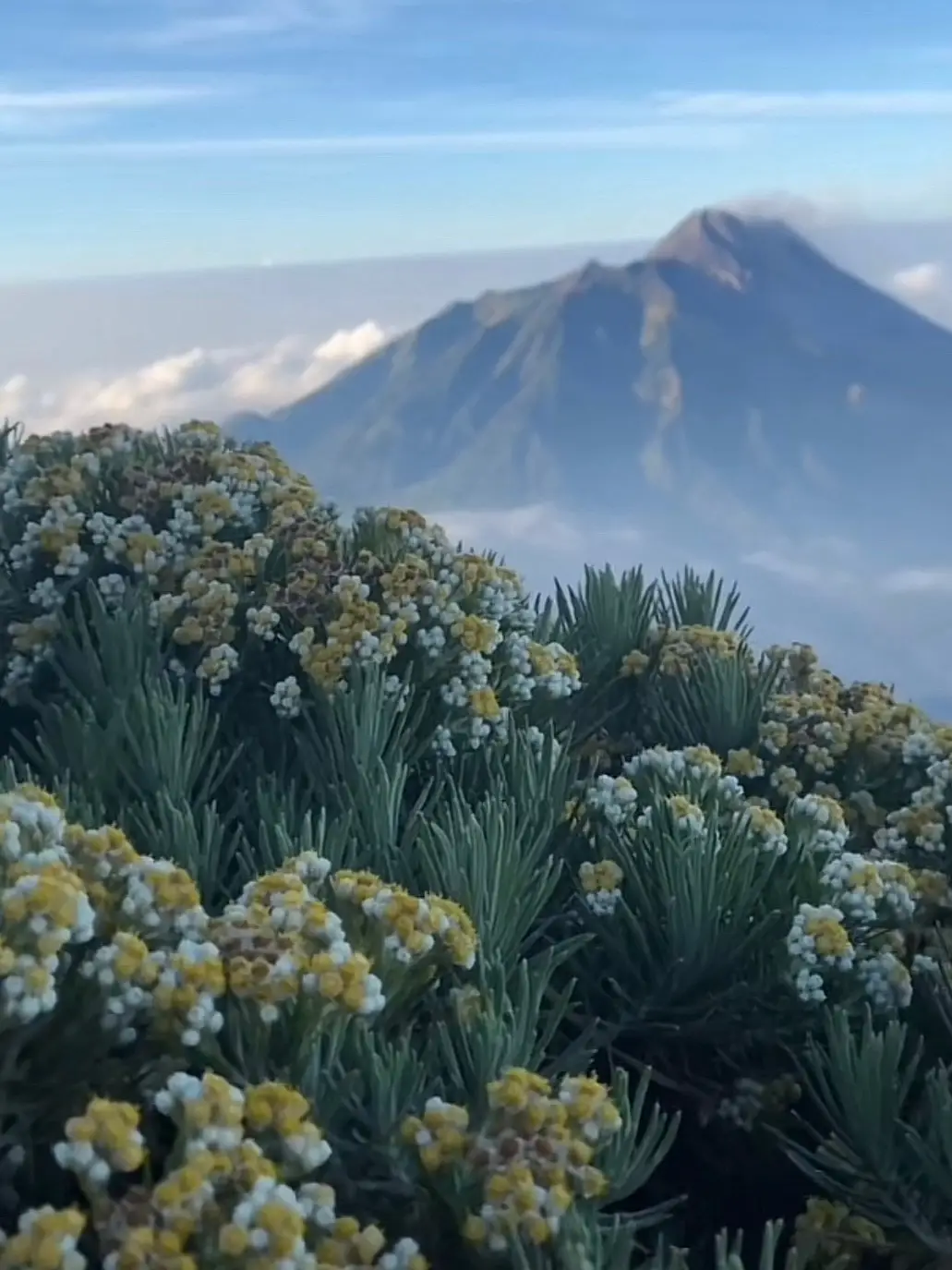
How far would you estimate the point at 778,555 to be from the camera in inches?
115

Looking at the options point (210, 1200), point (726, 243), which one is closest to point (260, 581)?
point (210, 1200)

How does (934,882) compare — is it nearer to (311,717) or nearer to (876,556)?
(311,717)

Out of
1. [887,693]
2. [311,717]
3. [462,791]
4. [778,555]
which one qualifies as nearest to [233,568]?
[311,717]

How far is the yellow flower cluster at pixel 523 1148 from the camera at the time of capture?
0.71 meters

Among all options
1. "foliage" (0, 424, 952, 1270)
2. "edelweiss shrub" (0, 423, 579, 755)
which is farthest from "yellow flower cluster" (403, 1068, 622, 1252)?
"edelweiss shrub" (0, 423, 579, 755)

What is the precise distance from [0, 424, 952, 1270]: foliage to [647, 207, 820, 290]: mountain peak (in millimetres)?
1356

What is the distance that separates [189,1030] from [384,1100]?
0.10 metres

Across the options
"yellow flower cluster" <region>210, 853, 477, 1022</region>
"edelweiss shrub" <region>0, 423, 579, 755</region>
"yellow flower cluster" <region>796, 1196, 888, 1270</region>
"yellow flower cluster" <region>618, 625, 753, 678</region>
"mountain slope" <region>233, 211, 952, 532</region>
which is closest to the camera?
"yellow flower cluster" <region>210, 853, 477, 1022</region>

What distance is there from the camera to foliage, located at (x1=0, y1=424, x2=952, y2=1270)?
713mm

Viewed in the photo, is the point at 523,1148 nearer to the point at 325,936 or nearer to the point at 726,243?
the point at 325,936

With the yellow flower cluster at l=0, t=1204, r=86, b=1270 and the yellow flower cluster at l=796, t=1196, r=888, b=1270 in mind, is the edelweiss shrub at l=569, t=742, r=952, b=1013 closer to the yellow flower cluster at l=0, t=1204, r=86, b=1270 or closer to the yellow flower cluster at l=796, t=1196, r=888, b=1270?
the yellow flower cluster at l=796, t=1196, r=888, b=1270

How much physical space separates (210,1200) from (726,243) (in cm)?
255

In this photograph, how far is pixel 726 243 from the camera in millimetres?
2932

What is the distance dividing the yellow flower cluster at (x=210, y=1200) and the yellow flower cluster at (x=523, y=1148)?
0.05 meters
